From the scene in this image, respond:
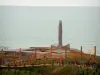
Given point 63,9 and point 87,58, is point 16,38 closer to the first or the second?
point 63,9

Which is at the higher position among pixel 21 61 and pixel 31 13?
pixel 31 13

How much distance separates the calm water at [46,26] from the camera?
7.51 feet

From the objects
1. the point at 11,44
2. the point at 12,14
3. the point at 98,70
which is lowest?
the point at 98,70

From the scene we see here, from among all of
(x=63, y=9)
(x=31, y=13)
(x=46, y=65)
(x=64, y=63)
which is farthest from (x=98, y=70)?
(x=31, y=13)

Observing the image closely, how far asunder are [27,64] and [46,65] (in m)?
0.17

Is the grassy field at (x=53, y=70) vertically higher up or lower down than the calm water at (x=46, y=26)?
lower down

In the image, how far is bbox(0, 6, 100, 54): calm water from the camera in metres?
2.29

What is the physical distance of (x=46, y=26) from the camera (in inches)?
90.4

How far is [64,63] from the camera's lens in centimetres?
228

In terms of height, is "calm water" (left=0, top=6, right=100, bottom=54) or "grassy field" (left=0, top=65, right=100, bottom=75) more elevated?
"calm water" (left=0, top=6, right=100, bottom=54)

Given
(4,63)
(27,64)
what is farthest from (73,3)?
(4,63)

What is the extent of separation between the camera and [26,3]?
231 centimetres

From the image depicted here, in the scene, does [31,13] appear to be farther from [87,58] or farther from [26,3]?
[87,58]

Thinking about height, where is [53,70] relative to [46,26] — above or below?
below
